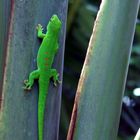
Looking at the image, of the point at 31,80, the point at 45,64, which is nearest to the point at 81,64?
the point at 45,64

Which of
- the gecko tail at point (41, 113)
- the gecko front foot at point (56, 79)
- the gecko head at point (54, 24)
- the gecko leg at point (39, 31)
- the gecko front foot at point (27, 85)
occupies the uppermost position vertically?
the gecko head at point (54, 24)

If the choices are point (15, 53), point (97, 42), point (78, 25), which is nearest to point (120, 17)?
point (97, 42)

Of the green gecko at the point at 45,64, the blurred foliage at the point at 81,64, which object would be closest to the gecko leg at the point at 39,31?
the green gecko at the point at 45,64

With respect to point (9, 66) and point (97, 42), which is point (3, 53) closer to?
point (9, 66)

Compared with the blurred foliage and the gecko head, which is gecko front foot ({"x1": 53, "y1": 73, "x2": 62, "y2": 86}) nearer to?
the gecko head

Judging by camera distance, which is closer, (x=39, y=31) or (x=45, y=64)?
(x=39, y=31)

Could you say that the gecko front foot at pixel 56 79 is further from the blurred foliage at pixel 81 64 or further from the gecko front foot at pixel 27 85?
the blurred foliage at pixel 81 64

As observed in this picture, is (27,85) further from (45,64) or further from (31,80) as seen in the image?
(45,64)

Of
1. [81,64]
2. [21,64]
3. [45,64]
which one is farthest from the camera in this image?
[81,64]
